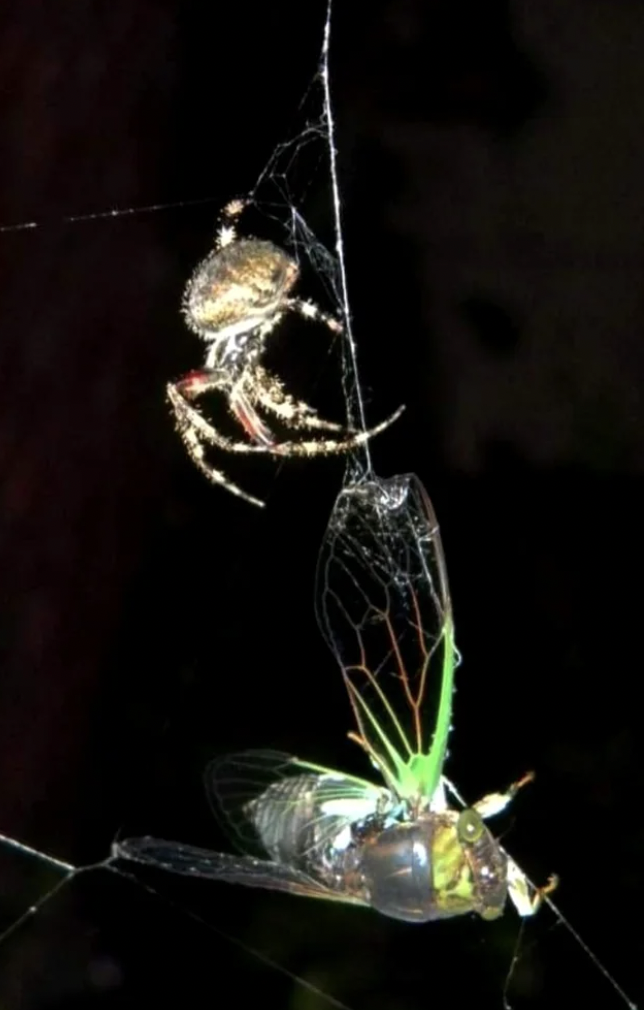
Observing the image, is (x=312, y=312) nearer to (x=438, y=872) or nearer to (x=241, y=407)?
(x=241, y=407)

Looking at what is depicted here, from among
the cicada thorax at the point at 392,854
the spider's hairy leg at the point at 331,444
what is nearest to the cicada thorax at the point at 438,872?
the cicada thorax at the point at 392,854

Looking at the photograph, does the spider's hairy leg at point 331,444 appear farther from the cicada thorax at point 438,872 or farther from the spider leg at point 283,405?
the cicada thorax at point 438,872

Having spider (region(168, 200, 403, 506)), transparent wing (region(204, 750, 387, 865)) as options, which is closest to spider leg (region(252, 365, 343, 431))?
spider (region(168, 200, 403, 506))

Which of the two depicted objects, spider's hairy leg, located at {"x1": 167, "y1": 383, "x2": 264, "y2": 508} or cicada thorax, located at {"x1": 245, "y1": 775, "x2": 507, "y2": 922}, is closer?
cicada thorax, located at {"x1": 245, "y1": 775, "x2": 507, "y2": 922}

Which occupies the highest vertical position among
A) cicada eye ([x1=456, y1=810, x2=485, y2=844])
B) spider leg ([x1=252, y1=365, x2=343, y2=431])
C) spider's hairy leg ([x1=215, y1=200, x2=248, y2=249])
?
spider's hairy leg ([x1=215, y1=200, x2=248, y2=249])

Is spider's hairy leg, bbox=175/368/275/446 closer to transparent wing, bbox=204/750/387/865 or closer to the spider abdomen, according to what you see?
the spider abdomen

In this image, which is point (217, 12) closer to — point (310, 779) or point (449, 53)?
point (449, 53)

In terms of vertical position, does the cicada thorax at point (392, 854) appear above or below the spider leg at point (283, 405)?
below

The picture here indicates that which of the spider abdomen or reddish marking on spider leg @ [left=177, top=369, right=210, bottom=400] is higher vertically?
the spider abdomen
